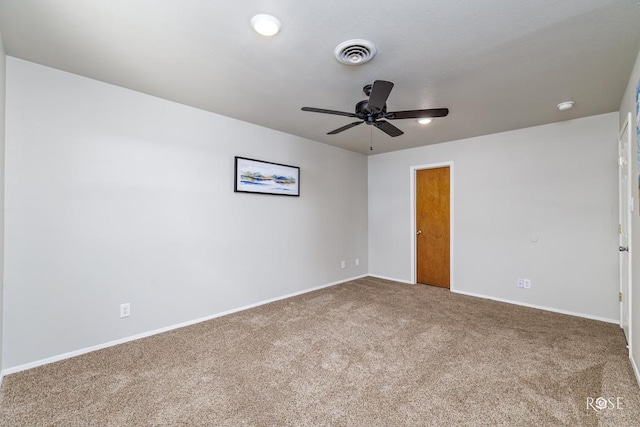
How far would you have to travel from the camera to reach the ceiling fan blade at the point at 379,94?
191 cm

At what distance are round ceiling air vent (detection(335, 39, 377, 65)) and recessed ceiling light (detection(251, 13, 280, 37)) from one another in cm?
45

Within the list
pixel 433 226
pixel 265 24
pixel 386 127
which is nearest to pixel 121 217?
pixel 265 24

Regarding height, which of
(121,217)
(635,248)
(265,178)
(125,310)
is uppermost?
(265,178)

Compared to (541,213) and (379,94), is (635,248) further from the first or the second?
(379,94)

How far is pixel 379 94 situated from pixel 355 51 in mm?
337

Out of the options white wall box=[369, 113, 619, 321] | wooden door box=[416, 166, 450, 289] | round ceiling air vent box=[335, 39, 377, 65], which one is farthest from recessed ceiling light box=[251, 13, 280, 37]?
wooden door box=[416, 166, 450, 289]

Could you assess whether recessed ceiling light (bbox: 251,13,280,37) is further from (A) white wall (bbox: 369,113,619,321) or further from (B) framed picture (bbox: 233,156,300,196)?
(A) white wall (bbox: 369,113,619,321)

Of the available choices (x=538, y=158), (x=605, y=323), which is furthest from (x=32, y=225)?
(x=605, y=323)

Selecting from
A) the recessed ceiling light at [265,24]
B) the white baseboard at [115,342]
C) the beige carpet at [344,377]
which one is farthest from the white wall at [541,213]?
the recessed ceiling light at [265,24]

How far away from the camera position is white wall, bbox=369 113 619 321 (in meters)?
3.32

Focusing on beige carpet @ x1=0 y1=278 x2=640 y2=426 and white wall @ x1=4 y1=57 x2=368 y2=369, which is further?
white wall @ x1=4 y1=57 x2=368 y2=369

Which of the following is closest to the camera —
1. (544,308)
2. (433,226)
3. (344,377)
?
(344,377)

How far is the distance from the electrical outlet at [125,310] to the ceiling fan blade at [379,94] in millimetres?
2861

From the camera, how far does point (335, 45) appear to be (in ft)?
6.46
